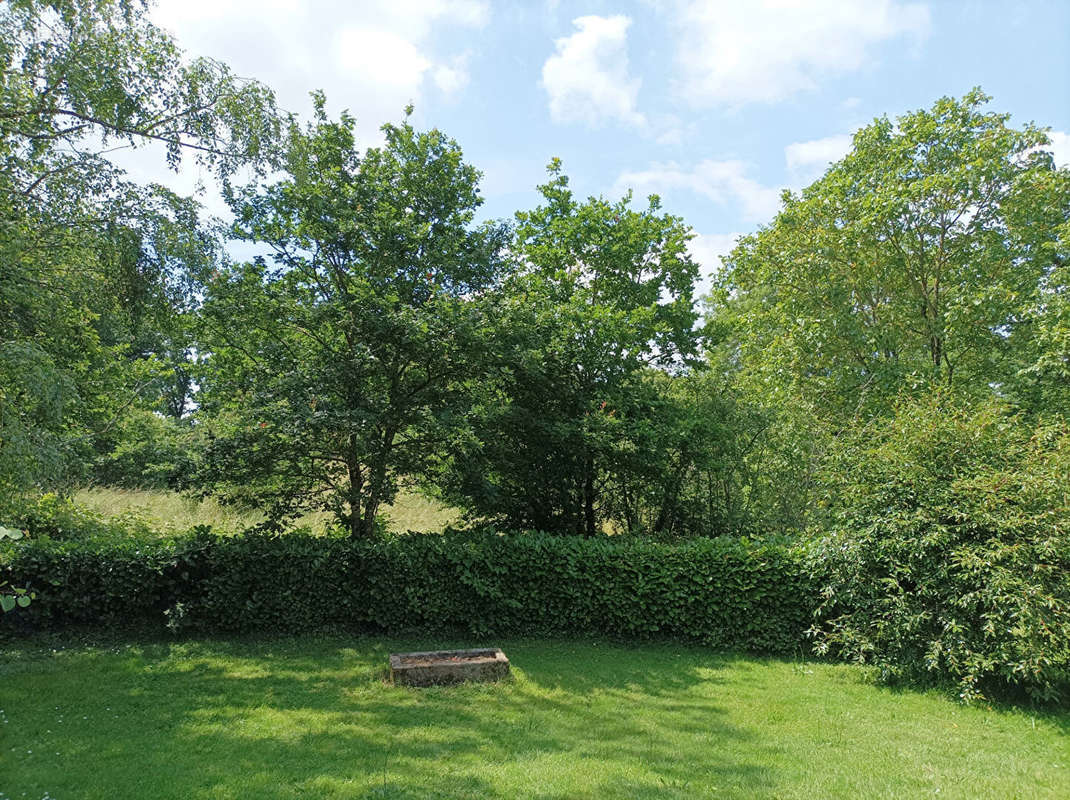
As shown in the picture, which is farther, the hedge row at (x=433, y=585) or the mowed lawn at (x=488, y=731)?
the hedge row at (x=433, y=585)

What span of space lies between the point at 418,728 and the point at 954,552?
→ 19.7 ft

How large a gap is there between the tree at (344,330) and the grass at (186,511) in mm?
2600

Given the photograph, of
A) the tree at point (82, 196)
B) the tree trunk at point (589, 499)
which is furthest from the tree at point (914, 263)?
the tree at point (82, 196)

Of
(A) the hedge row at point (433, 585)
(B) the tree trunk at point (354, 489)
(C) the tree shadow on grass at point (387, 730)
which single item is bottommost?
(C) the tree shadow on grass at point (387, 730)

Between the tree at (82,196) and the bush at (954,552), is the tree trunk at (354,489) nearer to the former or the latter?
the tree at (82,196)

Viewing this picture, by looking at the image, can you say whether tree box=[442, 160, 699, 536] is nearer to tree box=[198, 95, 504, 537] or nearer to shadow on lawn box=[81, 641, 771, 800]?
tree box=[198, 95, 504, 537]

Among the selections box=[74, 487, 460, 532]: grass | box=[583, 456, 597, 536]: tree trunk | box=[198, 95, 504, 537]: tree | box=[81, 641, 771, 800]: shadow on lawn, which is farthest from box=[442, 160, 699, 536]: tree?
box=[81, 641, 771, 800]: shadow on lawn

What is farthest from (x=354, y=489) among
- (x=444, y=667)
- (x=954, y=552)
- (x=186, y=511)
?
(x=954, y=552)

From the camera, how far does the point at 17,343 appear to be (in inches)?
233

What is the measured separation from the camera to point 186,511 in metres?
12.3

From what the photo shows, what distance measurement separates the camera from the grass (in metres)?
11.0

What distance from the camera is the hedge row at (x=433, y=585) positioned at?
26.3ft

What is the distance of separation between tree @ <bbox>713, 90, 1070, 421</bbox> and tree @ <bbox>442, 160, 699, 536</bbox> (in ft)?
7.96

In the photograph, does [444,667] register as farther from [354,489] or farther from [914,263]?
[914,263]
